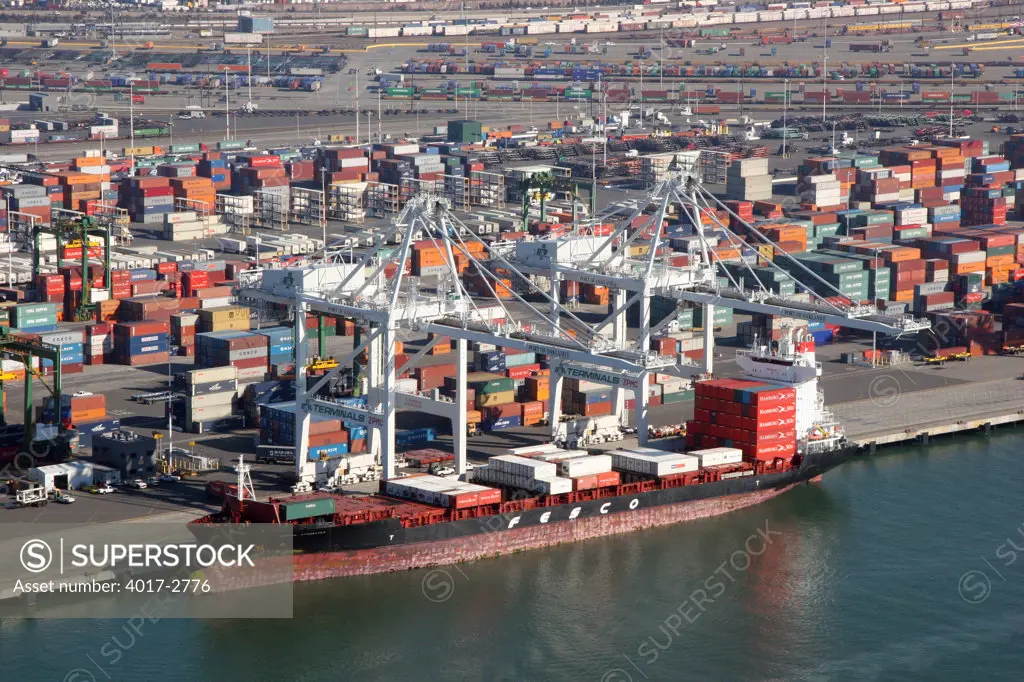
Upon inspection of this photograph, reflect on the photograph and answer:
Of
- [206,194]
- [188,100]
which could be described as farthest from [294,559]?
[188,100]

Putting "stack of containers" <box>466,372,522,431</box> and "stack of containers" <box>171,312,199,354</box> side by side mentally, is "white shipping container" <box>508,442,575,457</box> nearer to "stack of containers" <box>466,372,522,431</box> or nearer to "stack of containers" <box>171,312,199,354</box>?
"stack of containers" <box>466,372,522,431</box>

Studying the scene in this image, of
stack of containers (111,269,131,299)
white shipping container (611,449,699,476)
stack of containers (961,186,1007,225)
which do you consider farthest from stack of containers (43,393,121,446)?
stack of containers (961,186,1007,225)

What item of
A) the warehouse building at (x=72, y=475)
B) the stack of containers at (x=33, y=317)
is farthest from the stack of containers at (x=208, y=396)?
the stack of containers at (x=33, y=317)

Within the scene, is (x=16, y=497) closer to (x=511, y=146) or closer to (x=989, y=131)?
(x=511, y=146)

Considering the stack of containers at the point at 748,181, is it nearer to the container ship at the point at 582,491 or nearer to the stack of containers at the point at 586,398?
the stack of containers at the point at 586,398

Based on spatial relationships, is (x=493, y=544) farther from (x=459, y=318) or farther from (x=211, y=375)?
(x=211, y=375)

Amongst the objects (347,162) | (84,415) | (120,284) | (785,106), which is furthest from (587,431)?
(785,106)
